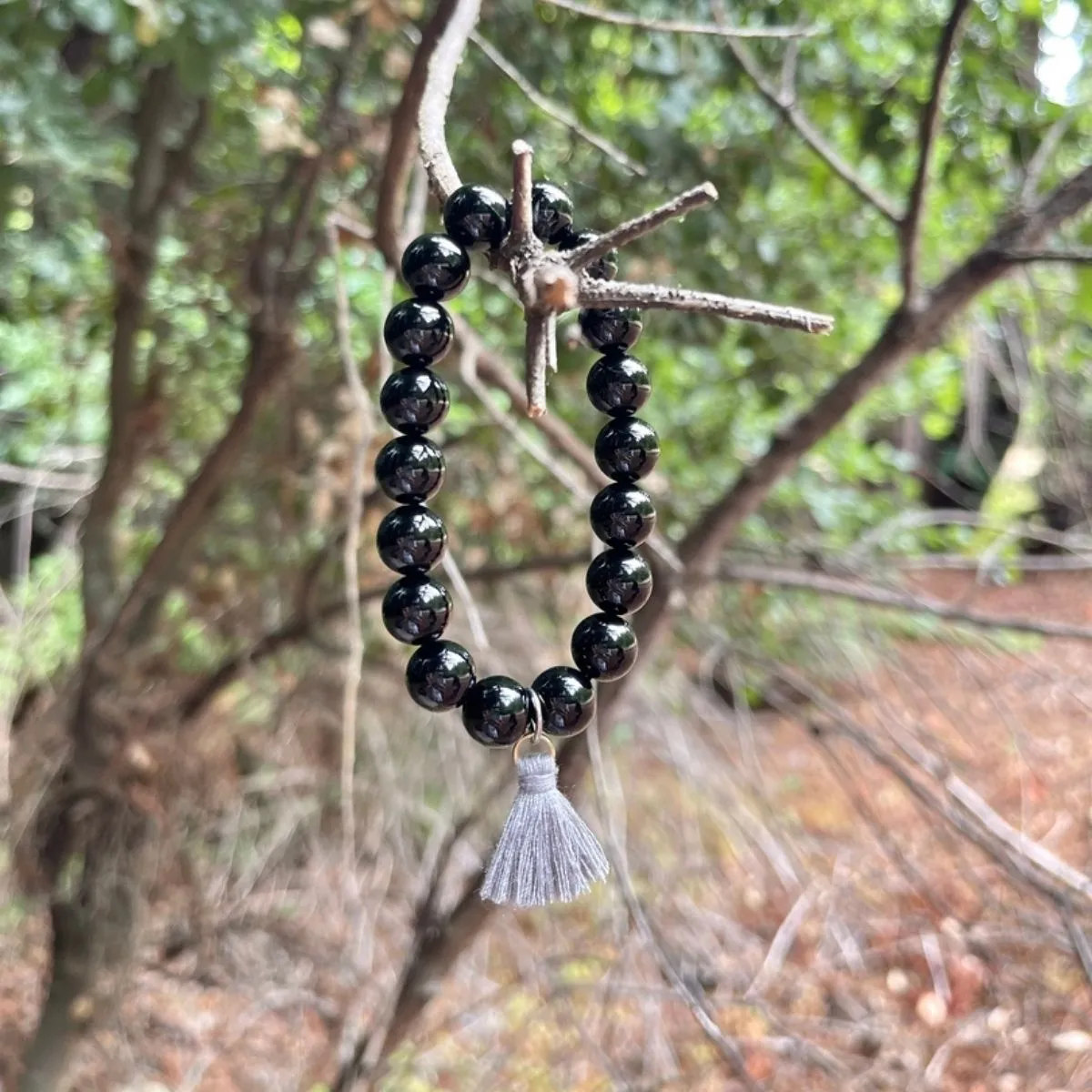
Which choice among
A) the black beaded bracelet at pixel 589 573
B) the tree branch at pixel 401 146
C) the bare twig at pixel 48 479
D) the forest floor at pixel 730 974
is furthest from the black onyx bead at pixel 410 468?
the bare twig at pixel 48 479

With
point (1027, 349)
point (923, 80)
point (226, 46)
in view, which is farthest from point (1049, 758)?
point (226, 46)

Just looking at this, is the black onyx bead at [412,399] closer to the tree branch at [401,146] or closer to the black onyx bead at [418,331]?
the black onyx bead at [418,331]

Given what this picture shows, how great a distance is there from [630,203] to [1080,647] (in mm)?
1733

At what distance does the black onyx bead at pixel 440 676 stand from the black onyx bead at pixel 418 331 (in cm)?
15

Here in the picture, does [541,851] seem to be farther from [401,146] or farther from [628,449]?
[401,146]

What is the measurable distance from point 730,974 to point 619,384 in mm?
1301

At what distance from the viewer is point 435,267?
0.45 m

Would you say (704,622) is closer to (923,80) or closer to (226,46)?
(923,80)

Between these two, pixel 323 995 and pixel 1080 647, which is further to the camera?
pixel 1080 647

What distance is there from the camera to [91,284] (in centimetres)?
152

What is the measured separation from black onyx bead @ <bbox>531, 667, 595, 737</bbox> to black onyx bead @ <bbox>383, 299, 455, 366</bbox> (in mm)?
181

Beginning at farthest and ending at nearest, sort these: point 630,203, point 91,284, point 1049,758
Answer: point 1049,758 → point 91,284 → point 630,203

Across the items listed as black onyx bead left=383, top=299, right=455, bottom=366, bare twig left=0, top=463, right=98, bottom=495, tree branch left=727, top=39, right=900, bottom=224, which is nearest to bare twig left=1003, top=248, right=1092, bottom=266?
tree branch left=727, top=39, right=900, bottom=224

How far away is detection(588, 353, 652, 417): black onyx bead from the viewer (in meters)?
0.51
